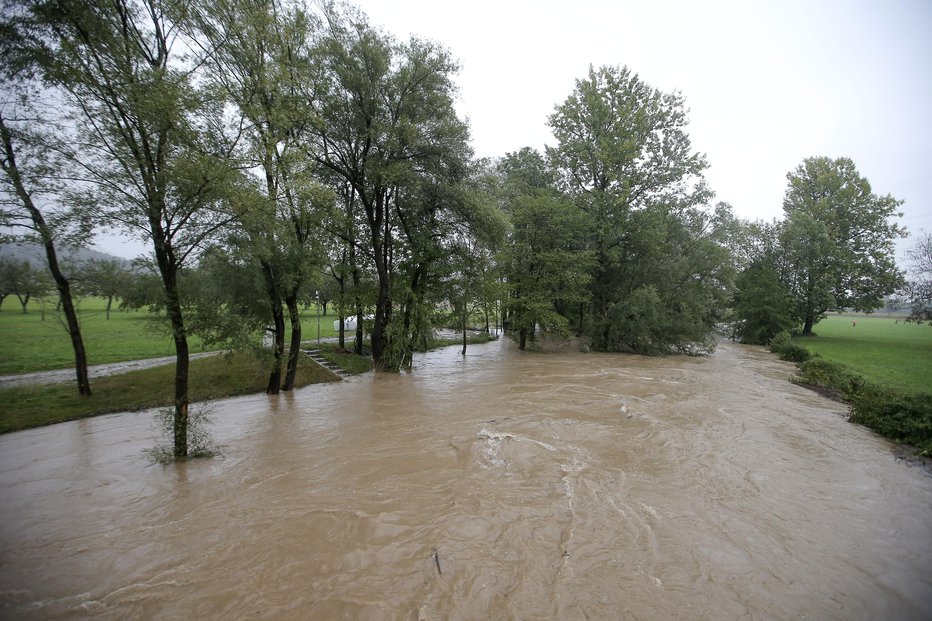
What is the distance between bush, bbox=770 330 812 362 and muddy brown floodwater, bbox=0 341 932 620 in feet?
45.0

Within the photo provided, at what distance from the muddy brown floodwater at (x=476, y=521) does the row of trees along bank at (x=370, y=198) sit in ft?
8.47

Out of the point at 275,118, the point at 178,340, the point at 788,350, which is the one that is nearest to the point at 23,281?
the point at 178,340

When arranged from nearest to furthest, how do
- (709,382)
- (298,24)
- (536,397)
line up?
(298,24) < (536,397) < (709,382)

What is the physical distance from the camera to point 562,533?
4984mm

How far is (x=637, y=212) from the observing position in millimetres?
23609

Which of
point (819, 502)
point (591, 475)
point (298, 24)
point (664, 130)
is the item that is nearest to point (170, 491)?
point (591, 475)

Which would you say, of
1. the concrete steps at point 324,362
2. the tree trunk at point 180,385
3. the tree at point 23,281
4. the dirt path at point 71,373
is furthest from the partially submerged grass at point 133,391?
the tree at point 23,281

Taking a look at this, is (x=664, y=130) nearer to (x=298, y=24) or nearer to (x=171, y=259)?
(x=298, y=24)

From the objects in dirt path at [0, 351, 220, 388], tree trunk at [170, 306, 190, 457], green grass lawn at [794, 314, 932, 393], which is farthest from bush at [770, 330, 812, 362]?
dirt path at [0, 351, 220, 388]

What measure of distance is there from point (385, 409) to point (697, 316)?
21600 mm

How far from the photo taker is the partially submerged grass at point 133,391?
35.0ft

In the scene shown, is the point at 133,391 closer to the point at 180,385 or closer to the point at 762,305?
the point at 180,385

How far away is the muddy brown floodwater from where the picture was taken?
389 centimetres

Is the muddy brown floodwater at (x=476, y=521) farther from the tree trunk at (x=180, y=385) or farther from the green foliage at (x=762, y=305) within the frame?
the green foliage at (x=762, y=305)
